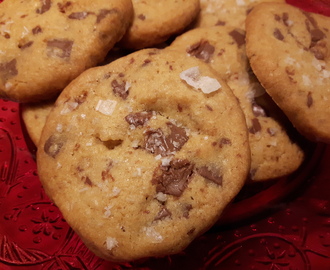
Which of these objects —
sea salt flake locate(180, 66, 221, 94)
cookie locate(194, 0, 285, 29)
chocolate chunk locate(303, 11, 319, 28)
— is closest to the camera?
sea salt flake locate(180, 66, 221, 94)

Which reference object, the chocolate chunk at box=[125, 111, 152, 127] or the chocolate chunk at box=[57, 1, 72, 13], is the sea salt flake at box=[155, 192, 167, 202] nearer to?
the chocolate chunk at box=[125, 111, 152, 127]

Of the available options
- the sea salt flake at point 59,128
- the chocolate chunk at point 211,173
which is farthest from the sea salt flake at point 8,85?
the chocolate chunk at point 211,173

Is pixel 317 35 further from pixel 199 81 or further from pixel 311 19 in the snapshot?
pixel 199 81

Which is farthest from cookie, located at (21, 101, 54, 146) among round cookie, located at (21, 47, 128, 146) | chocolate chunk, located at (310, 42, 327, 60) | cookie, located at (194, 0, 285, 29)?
chocolate chunk, located at (310, 42, 327, 60)

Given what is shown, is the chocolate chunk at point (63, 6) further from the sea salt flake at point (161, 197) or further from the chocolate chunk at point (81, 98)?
the sea salt flake at point (161, 197)

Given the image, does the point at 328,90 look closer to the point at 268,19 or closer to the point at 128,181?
the point at 268,19

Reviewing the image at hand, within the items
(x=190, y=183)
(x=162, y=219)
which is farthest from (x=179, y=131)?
(x=162, y=219)

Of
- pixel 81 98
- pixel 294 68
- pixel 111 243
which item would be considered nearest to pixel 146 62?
pixel 81 98
